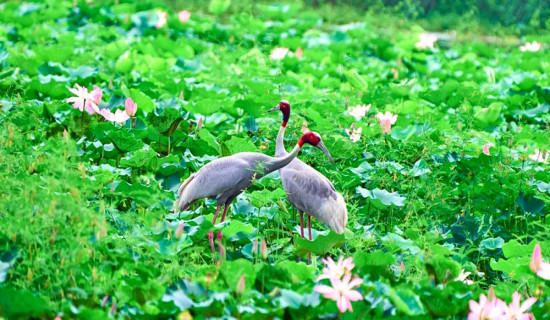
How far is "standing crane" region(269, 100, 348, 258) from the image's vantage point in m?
4.34

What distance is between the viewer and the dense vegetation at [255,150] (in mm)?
3365

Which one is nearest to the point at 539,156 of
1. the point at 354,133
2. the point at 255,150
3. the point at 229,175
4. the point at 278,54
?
the point at 354,133

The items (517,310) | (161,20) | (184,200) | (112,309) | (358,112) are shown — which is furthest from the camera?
(161,20)

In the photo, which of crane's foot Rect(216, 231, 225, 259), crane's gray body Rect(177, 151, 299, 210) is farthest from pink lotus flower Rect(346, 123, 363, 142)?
crane's foot Rect(216, 231, 225, 259)

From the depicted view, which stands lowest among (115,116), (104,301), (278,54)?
(278,54)

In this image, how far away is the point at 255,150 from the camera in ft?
17.3

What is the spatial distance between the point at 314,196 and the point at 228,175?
40cm

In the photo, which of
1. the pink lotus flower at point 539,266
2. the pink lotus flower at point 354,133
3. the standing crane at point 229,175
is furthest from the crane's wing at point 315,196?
the pink lotus flower at point 354,133

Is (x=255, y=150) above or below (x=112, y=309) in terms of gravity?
below

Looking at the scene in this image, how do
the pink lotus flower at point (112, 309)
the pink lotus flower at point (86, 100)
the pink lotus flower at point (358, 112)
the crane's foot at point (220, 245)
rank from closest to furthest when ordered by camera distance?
the pink lotus flower at point (112, 309)
the crane's foot at point (220, 245)
the pink lotus flower at point (86, 100)
the pink lotus flower at point (358, 112)

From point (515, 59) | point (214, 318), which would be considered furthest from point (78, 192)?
point (515, 59)

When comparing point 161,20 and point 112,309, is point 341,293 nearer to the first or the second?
point 112,309

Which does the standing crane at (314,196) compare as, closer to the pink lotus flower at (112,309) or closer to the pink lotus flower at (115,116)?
the pink lotus flower at (115,116)

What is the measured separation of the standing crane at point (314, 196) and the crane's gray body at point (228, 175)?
0.38 ft
